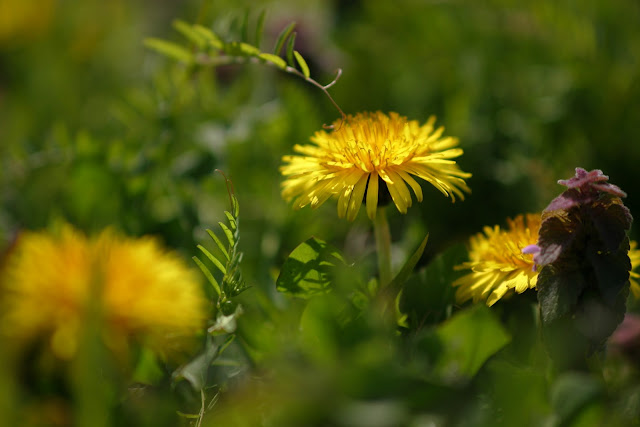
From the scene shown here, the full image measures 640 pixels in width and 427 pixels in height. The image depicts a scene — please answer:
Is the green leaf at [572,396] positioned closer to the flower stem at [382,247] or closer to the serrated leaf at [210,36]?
the flower stem at [382,247]

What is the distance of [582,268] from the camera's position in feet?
1.49

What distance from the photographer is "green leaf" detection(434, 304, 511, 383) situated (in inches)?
15.5

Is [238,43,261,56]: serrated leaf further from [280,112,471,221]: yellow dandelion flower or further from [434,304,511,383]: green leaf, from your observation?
[434,304,511,383]: green leaf

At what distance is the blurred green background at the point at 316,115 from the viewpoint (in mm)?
782

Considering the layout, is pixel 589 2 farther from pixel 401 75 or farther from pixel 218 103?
pixel 218 103

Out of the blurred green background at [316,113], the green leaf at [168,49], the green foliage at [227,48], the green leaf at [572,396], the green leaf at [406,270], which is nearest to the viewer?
the green leaf at [572,396]

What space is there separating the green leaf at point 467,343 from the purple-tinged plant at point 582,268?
0.23 feet

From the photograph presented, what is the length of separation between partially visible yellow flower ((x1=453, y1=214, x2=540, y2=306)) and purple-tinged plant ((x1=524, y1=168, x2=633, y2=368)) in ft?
0.10

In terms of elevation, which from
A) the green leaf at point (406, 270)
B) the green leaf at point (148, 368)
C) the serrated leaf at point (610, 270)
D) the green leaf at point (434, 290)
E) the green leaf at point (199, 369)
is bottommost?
the green leaf at point (148, 368)

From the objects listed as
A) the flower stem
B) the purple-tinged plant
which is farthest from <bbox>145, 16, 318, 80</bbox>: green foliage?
the purple-tinged plant

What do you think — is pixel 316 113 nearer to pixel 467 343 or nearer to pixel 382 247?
pixel 382 247

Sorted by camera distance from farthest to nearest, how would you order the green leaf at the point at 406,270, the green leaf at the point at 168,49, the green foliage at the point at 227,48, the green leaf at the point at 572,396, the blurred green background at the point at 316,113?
the blurred green background at the point at 316,113, the green leaf at the point at 168,49, the green foliage at the point at 227,48, the green leaf at the point at 406,270, the green leaf at the point at 572,396

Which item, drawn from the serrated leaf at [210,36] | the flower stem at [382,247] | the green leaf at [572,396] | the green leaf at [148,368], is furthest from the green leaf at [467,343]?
the serrated leaf at [210,36]

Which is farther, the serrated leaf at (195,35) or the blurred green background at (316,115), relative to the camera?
the blurred green background at (316,115)
